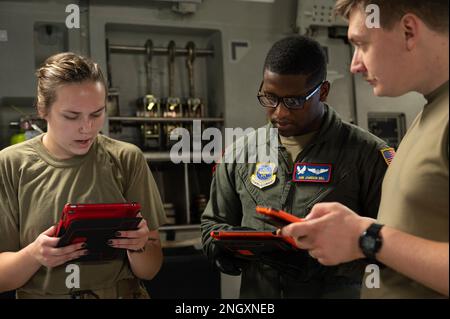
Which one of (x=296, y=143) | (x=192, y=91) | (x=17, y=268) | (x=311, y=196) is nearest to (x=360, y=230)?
(x=311, y=196)

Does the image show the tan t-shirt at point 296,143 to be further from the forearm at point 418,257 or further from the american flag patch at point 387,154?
the forearm at point 418,257

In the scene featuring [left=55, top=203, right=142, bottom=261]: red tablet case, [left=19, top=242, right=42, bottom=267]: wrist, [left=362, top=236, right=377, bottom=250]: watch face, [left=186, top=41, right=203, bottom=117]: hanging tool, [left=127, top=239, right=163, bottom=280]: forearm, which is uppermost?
[left=186, top=41, right=203, bottom=117]: hanging tool

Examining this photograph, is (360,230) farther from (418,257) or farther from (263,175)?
(263,175)

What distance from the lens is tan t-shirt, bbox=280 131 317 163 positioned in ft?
4.60

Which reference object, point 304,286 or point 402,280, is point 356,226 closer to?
point 402,280

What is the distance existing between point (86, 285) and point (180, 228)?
6.56 feet

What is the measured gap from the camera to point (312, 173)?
4.40 feet

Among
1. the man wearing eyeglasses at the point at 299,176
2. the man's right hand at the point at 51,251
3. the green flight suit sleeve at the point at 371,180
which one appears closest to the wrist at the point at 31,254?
the man's right hand at the point at 51,251

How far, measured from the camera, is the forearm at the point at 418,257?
725 millimetres

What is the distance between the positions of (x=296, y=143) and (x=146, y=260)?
1.82 feet

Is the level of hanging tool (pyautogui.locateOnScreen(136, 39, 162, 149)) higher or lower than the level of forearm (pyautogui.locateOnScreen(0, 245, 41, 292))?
higher

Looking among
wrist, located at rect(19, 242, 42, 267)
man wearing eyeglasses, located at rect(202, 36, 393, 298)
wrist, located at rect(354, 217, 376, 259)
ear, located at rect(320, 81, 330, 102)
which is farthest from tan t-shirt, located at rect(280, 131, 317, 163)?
wrist, located at rect(19, 242, 42, 267)

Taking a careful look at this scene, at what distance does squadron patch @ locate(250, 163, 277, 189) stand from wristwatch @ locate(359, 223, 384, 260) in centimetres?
58

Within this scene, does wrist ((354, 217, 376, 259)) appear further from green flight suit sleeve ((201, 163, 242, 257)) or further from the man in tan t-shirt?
green flight suit sleeve ((201, 163, 242, 257))
